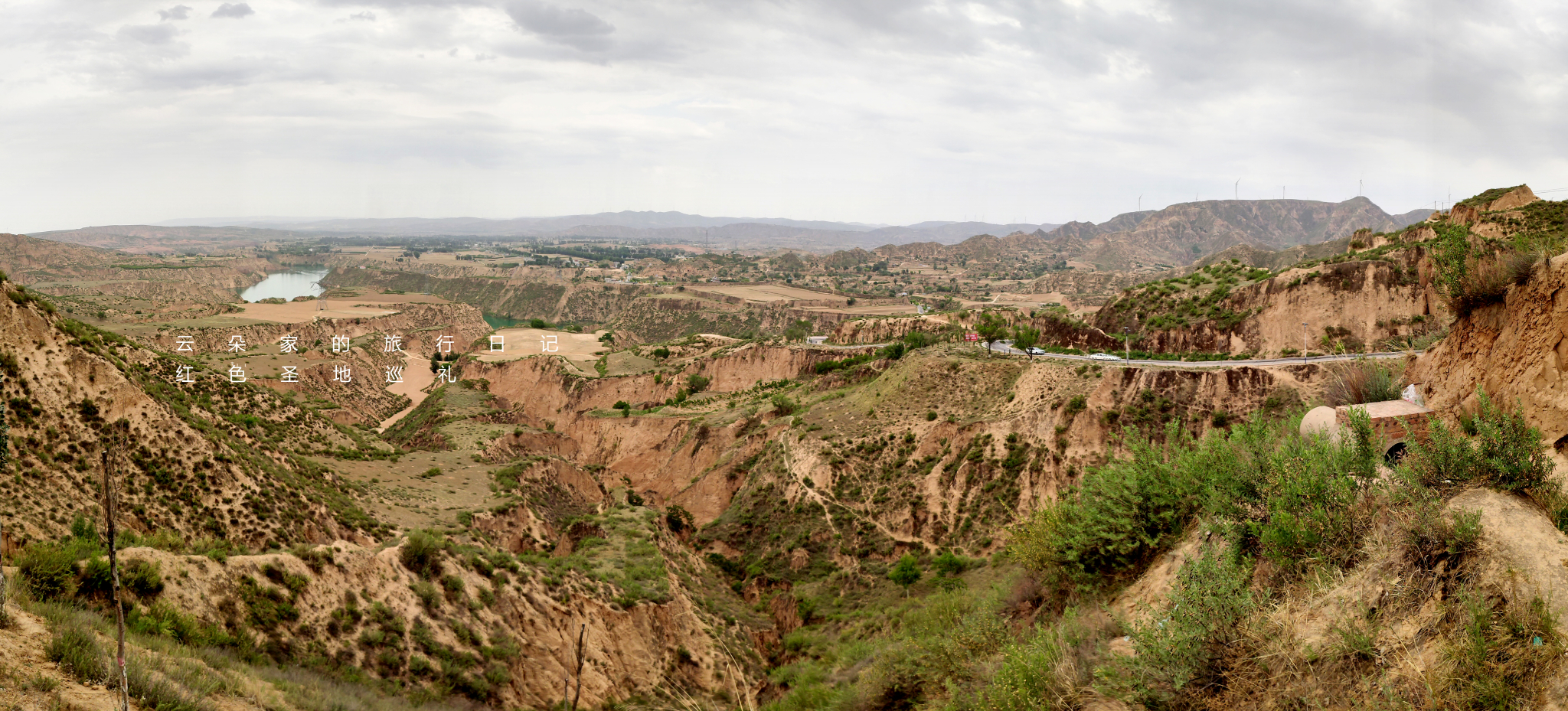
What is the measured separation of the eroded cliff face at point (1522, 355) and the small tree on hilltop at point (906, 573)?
67.4 feet

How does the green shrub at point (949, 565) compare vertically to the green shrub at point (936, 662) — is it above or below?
below

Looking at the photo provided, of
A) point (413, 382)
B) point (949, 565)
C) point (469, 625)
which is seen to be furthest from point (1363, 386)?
point (413, 382)

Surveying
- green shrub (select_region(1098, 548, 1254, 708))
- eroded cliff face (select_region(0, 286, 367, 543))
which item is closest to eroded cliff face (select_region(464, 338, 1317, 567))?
eroded cliff face (select_region(0, 286, 367, 543))

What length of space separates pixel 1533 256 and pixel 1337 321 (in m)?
35.8

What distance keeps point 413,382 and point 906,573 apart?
241 ft

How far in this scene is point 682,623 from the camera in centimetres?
2423

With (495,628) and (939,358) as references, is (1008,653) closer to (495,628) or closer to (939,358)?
(495,628)

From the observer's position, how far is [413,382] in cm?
8688

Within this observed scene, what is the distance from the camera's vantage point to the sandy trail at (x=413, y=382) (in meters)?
74.2

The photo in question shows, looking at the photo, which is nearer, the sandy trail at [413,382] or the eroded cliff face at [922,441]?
the eroded cliff face at [922,441]

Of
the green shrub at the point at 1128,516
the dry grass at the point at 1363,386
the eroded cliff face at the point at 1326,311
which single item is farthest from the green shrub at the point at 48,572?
the eroded cliff face at the point at 1326,311

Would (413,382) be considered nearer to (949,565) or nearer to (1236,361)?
(949,565)

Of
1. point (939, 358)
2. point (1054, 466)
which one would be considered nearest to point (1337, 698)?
point (1054, 466)

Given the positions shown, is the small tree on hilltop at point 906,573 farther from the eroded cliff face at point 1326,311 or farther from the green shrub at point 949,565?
the eroded cliff face at point 1326,311
